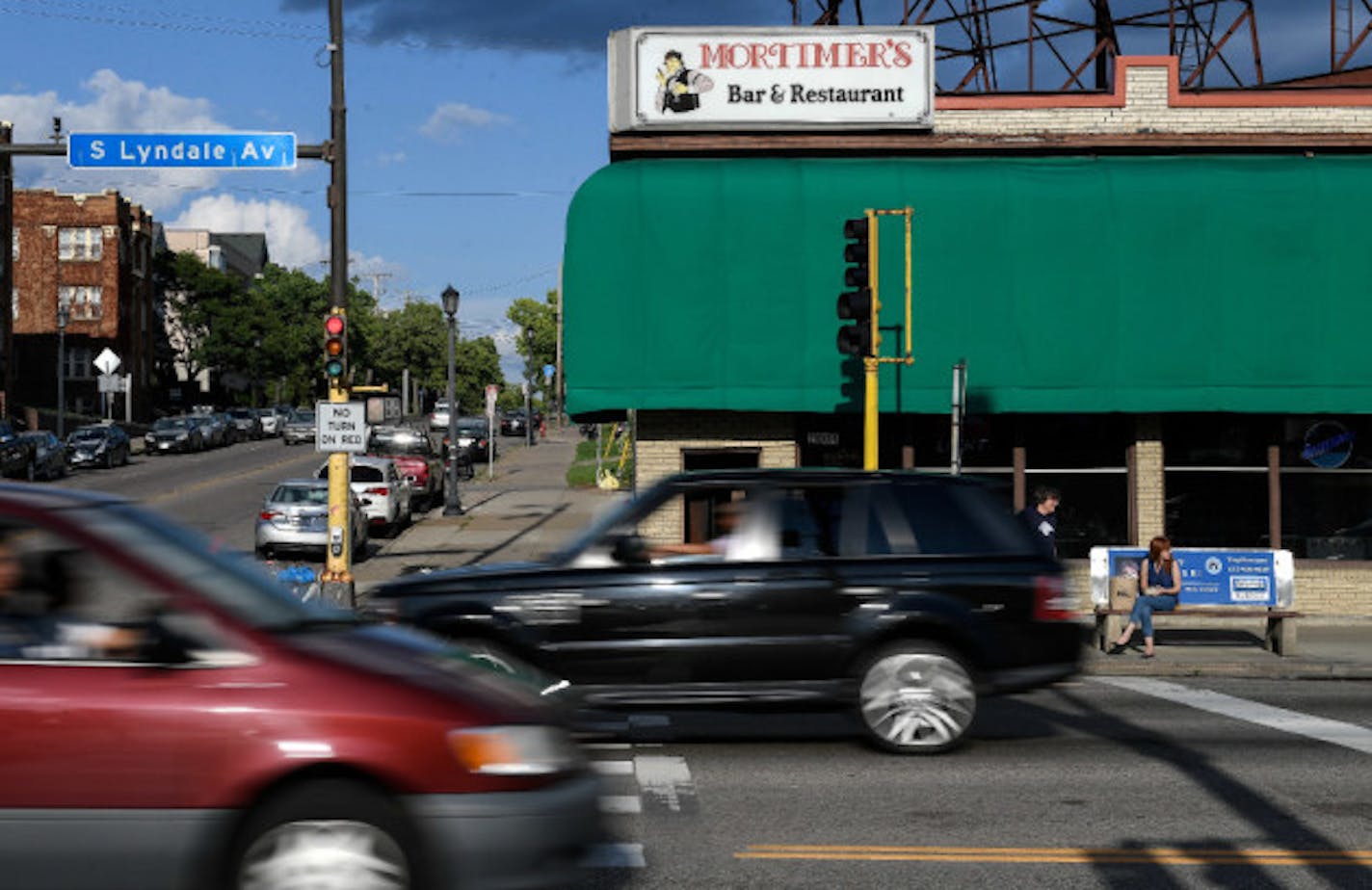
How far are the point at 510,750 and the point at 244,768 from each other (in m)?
0.93

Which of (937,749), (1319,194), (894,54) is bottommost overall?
(937,749)

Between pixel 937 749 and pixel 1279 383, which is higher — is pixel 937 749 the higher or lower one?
the lower one

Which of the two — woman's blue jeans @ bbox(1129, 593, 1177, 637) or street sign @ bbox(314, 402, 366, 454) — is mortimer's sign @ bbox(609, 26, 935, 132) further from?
woman's blue jeans @ bbox(1129, 593, 1177, 637)

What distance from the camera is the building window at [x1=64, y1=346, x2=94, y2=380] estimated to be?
8550 cm

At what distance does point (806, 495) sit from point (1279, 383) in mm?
12499

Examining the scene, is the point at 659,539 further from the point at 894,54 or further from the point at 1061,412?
the point at 894,54

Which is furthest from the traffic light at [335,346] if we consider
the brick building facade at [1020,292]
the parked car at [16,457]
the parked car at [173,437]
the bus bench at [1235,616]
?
the parked car at [173,437]

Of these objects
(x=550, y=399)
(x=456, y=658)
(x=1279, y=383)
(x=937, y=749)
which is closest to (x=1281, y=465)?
(x=1279, y=383)

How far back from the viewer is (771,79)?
894 inches

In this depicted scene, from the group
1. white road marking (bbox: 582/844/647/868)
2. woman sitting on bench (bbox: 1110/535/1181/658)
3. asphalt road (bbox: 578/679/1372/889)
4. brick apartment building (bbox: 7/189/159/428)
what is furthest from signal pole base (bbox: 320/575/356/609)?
brick apartment building (bbox: 7/189/159/428)

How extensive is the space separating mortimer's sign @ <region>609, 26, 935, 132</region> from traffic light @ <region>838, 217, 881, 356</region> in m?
5.27

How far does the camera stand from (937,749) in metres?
10.8

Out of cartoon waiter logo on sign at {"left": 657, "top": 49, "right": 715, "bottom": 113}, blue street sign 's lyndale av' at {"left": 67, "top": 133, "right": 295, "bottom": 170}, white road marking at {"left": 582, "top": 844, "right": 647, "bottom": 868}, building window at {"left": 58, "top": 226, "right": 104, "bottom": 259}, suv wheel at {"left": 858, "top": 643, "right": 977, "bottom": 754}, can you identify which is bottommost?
white road marking at {"left": 582, "top": 844, "right": 647, "bottom": 868}

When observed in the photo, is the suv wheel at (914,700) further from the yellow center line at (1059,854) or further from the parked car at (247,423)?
the parked car at (247,423)
